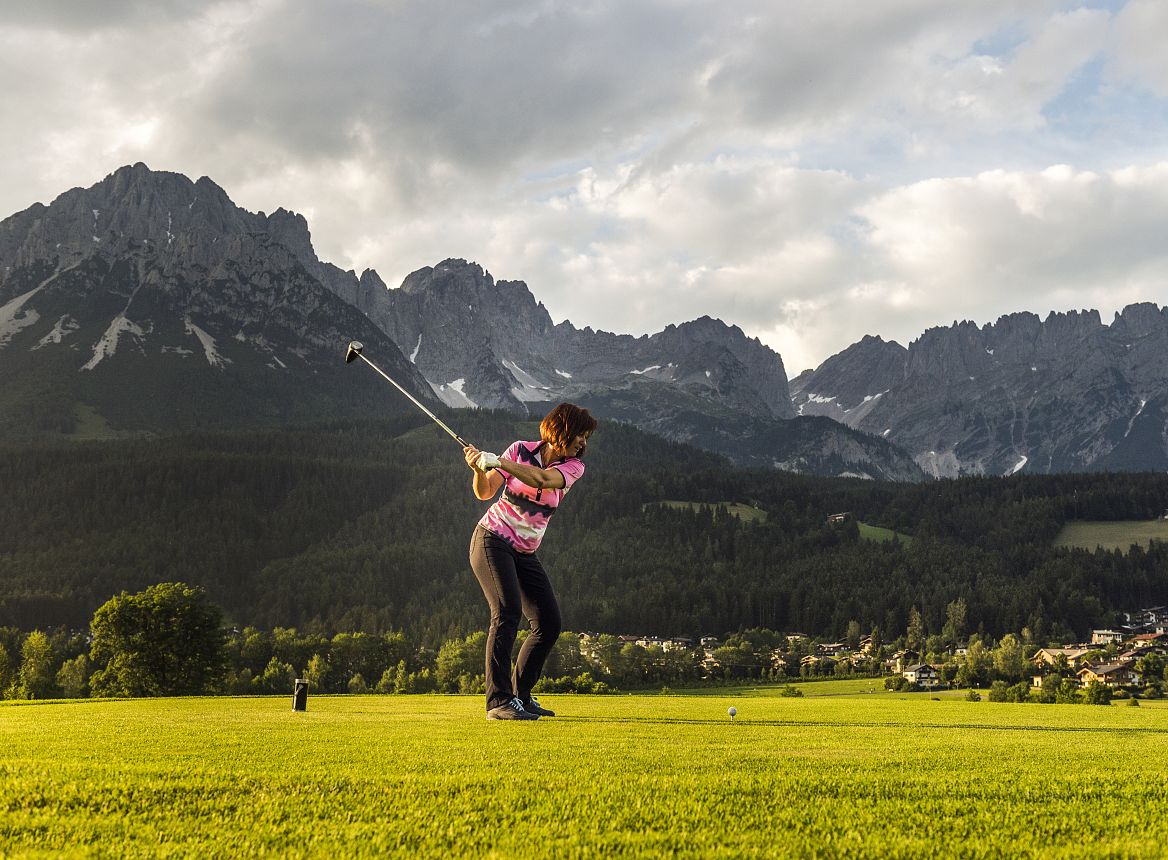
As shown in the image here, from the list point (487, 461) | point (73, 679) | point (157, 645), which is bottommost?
point (73, 679)

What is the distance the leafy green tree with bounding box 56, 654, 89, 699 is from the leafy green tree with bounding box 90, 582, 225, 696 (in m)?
39.0

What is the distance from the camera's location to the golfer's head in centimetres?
A: 1327

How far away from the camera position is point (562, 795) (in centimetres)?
695

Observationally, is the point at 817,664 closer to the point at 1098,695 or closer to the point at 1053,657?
the point at 1053,657

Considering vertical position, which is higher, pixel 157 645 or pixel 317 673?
pixel 157 645

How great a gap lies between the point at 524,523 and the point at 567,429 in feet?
4.92

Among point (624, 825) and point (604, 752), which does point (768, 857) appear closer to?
point (624, 825)

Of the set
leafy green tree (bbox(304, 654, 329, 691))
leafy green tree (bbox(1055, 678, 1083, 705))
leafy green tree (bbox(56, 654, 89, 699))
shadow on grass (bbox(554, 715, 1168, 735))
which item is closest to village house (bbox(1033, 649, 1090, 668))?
leafy green tree (bbox(1055, 678, 1083, 705))

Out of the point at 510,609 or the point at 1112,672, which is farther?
the point at 1112,672

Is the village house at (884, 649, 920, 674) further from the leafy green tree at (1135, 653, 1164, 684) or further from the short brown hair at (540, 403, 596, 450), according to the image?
the short brown hair at (540, 403, 596, 450)

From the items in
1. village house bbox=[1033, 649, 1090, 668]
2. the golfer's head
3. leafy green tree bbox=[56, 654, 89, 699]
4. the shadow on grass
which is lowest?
leafy green tree bbox=[56, 654, 89, 699]

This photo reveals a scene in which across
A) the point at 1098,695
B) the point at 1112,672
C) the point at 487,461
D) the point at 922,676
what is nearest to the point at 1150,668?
the point at 1112,672

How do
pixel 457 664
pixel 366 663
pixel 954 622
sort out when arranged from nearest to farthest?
pixel 457 664 → pixel 366 663 → pixel 954 622

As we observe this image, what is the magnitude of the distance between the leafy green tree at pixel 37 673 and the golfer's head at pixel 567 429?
89.7 m
